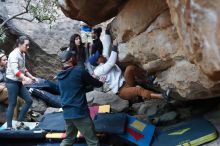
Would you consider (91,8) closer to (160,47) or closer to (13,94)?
(160,47)

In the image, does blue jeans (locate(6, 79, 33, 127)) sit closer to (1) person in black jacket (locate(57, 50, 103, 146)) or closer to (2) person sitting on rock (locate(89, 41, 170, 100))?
(2) person sitting on rock (locate(89, 41, 170, 100))

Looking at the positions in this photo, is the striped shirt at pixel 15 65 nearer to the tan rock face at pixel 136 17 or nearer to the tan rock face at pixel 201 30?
the tan rock face at pixel 136 17

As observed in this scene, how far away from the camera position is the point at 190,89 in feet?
18.8

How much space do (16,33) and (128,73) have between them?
266 inches

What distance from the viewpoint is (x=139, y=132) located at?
21.2ft

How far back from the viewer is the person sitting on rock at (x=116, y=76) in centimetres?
718

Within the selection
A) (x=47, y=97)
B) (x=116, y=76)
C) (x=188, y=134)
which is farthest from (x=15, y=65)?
(x=188, y=134)

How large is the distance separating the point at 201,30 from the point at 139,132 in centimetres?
357

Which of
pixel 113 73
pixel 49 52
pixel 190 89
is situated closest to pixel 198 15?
pixel 190 89

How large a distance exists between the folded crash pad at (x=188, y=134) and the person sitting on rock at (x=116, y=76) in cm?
85

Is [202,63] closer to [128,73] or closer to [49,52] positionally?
[128,73]

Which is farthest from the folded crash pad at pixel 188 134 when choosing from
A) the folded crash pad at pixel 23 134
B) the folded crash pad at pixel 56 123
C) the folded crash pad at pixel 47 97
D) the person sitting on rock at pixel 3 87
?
the folded crash pad at pixel 47 97

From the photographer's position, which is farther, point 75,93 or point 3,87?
point 3,87

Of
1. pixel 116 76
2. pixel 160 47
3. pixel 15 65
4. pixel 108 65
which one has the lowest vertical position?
pixel 116 76
